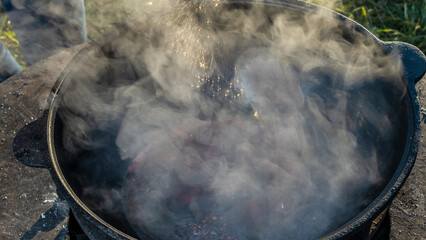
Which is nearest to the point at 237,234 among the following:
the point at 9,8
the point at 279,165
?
the point at 279,165

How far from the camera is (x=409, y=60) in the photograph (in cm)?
154

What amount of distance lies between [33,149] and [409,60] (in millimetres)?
1606

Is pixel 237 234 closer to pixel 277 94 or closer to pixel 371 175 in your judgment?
pixel 371 175

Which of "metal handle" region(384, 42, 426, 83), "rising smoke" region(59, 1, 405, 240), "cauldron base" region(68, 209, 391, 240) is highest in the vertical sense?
"metal handle" region(384, 42, 426, 83)

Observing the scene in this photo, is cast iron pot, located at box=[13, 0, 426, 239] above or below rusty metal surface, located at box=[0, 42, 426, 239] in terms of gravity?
above

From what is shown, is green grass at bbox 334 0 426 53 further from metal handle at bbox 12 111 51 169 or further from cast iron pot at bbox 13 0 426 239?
metal handle at bbox 12 111 51 169

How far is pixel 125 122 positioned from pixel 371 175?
1404 mm

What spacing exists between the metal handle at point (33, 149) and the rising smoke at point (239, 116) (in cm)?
17

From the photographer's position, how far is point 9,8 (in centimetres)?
255

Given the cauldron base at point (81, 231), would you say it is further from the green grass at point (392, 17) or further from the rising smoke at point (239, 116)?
the green grass at point (392, 17)

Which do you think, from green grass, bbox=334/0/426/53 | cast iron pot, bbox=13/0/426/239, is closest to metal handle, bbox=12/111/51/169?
cast iron pot, bbox=13/0/426/239

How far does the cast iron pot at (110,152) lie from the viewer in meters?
1.17

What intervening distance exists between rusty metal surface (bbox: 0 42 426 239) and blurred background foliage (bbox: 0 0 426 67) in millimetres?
1248

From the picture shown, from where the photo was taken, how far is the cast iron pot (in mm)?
1166
